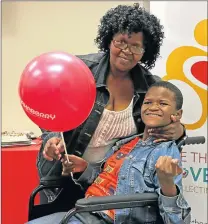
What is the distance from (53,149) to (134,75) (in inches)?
19.2

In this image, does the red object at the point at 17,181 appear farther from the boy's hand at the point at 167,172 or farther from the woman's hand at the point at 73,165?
the boy's hand at the point at 167,172

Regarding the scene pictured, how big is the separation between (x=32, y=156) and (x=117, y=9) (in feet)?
3.15

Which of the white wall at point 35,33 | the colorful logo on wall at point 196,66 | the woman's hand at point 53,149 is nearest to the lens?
the woman's hand at point 53,149

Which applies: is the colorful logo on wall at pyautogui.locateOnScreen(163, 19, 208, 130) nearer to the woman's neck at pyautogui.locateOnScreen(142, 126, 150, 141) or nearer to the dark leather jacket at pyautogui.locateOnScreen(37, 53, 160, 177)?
the dark leather jacket at pyautogui.locateOnScreen(37, 53, 160, 177)

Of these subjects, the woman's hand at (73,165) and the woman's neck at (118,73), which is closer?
the woman's hand at (73,165)

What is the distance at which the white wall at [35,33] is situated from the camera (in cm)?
255

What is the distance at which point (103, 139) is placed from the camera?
5.35ft

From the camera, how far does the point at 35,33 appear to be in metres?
2.56

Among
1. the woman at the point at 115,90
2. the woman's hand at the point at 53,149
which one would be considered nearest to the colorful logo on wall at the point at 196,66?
the woman at the point at 115,90

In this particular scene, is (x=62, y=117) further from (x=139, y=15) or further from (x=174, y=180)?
(x=139, y=15)

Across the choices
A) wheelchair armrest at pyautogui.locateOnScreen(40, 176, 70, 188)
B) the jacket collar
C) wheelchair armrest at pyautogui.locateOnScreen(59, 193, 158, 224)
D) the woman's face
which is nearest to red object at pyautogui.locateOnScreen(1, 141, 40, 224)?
wheelchair armrest at pyautogui.locateOnScreen(40, 176, 70, 188)

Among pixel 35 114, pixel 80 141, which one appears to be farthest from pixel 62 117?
pixel 80 141

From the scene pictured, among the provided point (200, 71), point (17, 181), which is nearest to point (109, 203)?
point (200, 71)

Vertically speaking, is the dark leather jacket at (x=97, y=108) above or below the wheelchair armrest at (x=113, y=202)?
above
